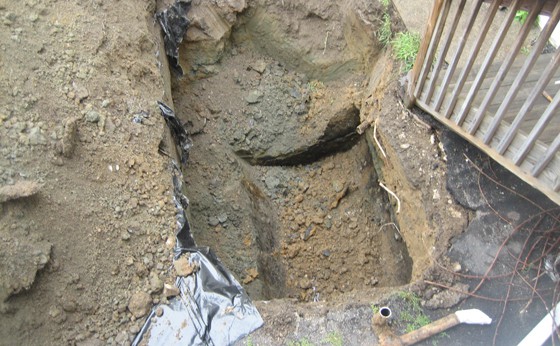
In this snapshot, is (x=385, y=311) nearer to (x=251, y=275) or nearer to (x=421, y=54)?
(x=251, y=275)

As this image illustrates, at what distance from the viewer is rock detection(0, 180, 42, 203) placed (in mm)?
2664

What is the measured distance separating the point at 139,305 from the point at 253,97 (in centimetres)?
263

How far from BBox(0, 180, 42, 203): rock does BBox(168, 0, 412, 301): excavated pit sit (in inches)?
61.7

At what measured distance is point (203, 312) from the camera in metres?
2.86

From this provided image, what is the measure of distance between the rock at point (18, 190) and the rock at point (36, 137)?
29 cm

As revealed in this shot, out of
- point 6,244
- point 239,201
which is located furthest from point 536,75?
point 6,244

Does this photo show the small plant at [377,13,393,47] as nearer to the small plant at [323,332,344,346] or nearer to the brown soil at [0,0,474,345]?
the brown soil at [0,0,474,345]

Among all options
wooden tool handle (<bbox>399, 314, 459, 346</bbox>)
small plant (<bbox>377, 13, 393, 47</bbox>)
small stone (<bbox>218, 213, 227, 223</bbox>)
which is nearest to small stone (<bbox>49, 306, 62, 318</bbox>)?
small stone (<bbox>218, 213, 227, 223</bbox>)

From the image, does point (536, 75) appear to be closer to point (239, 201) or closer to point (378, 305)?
point (378, 305)

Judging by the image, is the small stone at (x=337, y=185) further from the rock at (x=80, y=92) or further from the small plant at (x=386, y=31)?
the rock at (x=80, y=92)

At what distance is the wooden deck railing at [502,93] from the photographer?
234cm

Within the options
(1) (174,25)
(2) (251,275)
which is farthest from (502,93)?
(1) (174,25)

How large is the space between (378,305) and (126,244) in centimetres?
179

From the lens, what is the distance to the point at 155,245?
3.04 meters
